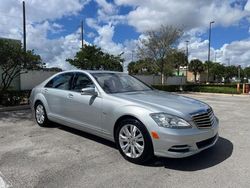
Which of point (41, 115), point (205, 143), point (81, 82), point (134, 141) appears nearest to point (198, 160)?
point (205, 143)

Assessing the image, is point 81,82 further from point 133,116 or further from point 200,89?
point 200,89

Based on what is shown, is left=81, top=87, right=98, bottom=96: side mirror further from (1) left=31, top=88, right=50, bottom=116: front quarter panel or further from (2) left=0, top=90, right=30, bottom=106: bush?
(2) left=0, top=90, right=30, bottom=106: bush

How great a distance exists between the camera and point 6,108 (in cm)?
1010

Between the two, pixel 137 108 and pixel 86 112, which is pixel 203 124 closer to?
pixel 137 108

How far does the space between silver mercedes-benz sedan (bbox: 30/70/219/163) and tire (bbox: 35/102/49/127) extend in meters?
0.69

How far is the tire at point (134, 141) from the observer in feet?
13.8

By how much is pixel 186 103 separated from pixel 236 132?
2.80 meters

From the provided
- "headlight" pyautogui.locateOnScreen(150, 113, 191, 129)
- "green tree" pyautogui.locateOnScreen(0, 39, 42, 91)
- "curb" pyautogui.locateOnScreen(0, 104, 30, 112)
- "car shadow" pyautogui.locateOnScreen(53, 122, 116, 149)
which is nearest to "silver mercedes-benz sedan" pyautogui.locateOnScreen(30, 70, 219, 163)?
"headlight" pyautogui.locateOnScreen(150, 113, 191, 129)

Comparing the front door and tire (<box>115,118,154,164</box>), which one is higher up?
the front door

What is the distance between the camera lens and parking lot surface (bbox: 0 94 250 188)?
369 cm

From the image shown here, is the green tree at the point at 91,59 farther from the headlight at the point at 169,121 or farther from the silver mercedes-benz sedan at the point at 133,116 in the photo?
the headlight at the point at 169,121

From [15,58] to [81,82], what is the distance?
20.6ft

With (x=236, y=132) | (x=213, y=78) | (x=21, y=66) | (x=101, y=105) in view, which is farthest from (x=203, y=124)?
(x=213, y=78)

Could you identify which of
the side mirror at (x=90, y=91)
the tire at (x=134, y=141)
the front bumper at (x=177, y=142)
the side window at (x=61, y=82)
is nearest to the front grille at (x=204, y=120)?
→ the front bumper at (x=177, y=142)
